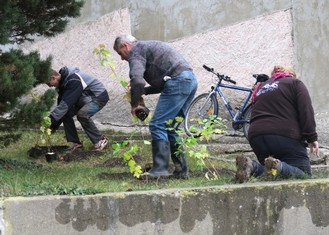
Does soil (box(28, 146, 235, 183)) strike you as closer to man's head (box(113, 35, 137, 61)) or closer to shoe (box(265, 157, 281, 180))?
shoe (box(265, 157, 281, 180))

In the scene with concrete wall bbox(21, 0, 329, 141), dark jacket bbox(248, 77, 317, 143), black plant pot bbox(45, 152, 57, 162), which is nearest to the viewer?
dark jacket bbox(248, 77, 317, 143)

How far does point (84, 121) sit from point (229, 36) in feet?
14.4

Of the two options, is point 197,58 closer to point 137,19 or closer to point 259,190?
point 137,19

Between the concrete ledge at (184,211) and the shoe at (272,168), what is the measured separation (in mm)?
216

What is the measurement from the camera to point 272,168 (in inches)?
202

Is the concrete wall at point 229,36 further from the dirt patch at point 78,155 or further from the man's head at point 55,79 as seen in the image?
the man's head at point 55,79

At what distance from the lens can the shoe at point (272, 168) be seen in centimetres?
512

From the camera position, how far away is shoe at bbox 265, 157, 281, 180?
5.12 m

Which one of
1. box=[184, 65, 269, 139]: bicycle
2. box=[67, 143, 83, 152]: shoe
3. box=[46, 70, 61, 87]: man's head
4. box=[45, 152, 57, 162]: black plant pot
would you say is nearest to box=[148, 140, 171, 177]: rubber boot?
box=[45, 152, 57, 162]: black plant pot

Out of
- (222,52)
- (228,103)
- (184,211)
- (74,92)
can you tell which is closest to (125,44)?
(184,211)

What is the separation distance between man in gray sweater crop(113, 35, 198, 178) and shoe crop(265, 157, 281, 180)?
41.5 inches

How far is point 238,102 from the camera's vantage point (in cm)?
1081

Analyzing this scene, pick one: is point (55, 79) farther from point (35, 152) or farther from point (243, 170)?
point (243, 170)

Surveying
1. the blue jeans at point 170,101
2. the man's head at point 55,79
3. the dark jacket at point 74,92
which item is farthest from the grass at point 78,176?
the man's head at point 55,79
